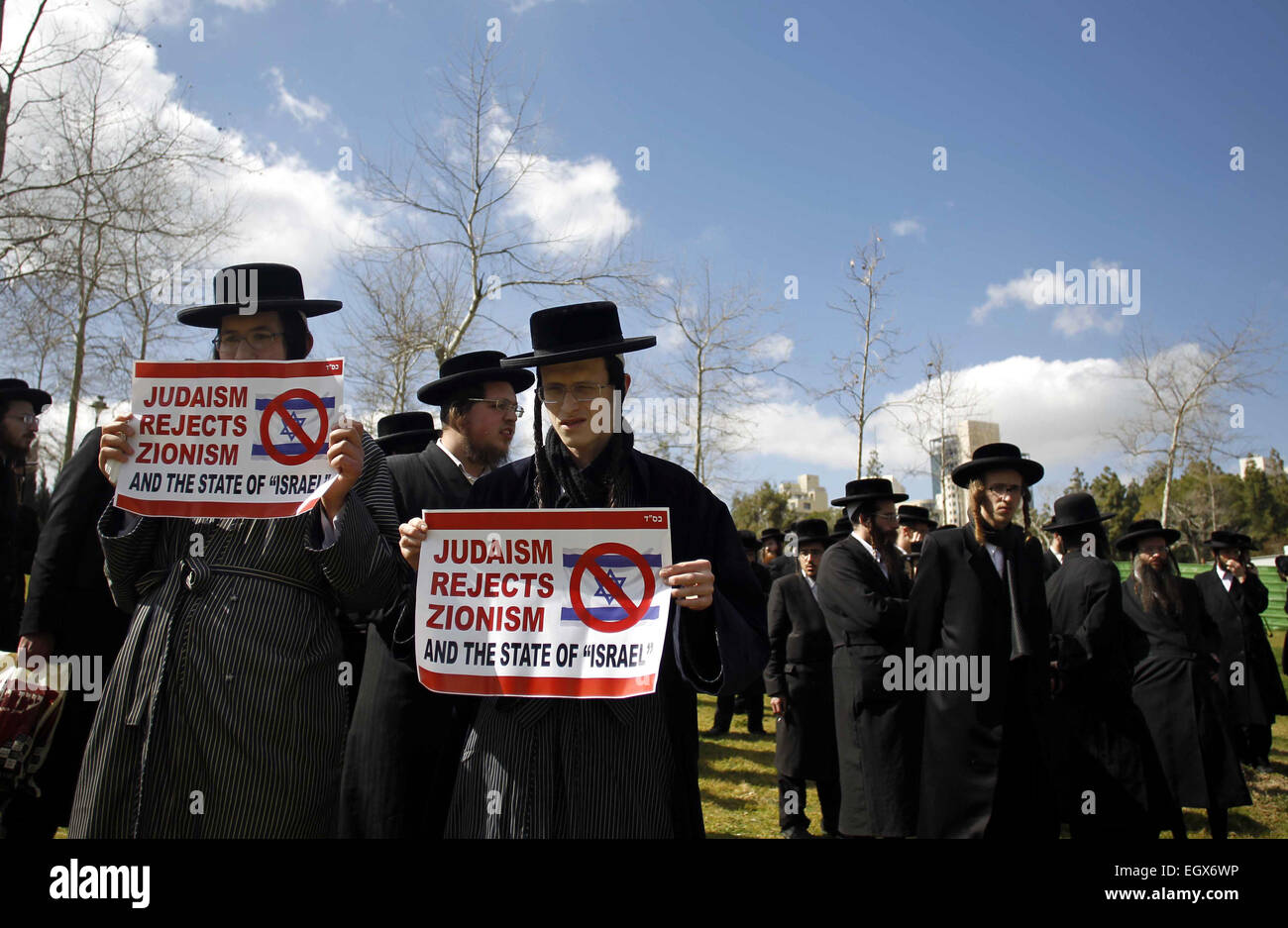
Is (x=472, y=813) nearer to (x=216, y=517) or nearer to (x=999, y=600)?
(x=216, y=517)

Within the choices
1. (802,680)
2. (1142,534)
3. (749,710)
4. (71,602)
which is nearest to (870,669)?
(802,680)

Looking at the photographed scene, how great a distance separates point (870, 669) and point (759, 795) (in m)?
2.60

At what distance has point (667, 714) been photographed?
2447 millimetres

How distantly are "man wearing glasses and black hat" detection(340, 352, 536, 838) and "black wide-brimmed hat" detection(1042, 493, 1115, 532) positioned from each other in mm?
5205

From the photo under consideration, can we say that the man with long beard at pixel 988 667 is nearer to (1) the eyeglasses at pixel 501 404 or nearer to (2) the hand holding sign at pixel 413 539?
(1) the eyeglasses at pixel 501 404

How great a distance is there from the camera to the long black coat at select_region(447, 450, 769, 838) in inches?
89.9

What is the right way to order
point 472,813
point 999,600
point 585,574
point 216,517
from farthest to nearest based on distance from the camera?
1. point 999,600
2. point 216,517
3. point 585,574
4. point 472,813

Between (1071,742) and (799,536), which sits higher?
(799,536)

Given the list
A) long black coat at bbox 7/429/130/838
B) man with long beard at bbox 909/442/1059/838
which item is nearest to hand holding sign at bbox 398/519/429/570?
long black coat at bbox 7/429/130/838

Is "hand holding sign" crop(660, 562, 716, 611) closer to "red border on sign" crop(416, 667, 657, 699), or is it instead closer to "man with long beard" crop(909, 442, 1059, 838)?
"red border on sign" crop(416, 667, 657, 699)

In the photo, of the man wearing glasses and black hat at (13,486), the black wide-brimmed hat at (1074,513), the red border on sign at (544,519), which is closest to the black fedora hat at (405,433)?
the man wearing glasses and black hat at (13,486)

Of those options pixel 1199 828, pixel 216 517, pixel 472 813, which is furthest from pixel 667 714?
pixel 1199 828

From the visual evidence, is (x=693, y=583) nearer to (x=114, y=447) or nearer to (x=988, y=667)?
(x=114, y=447)
